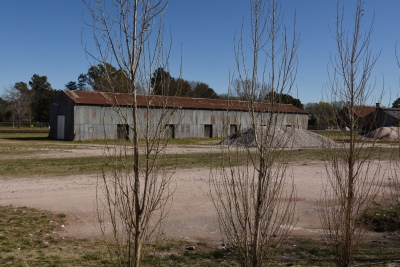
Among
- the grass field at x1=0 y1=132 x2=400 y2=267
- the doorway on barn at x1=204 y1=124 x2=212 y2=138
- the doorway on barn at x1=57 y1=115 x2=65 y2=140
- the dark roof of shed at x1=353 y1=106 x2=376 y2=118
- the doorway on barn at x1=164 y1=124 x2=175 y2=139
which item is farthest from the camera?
the doorway on barn at x1=204 y1=124 x2=212 y2=138

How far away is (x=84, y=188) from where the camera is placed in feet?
50.7

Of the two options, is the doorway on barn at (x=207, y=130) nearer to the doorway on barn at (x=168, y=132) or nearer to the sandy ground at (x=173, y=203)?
the sandy ground at (x=173, y=203)

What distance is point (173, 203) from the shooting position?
13.2 metres

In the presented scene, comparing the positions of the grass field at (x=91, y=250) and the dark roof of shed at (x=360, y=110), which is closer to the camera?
the dark roof of shed at (x=360, y=110)

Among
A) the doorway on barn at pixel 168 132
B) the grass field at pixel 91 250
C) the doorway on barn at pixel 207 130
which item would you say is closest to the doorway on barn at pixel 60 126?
the doorway on barn at pixel 207 130

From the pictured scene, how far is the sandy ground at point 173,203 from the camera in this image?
33.8ft

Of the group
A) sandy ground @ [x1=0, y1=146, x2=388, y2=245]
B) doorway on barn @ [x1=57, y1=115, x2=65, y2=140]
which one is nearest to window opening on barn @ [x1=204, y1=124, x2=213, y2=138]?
doorway on barn @ [x1=57, y1=115, x2=65, y2=140]

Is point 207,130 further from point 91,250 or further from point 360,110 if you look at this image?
point 360,110

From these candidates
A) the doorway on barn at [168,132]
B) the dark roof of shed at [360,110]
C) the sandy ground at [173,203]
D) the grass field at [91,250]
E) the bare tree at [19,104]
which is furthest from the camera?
the bare tree at [19,104]

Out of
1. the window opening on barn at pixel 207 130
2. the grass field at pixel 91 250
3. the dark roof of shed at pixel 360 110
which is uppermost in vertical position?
the dark roof of shed at pixel 360 110

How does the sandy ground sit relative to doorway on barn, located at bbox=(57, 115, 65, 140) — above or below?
below

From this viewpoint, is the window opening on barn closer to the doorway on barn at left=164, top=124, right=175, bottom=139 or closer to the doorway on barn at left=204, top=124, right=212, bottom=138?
the doorway on barn at left=204, top=124, right=212, bottom=138

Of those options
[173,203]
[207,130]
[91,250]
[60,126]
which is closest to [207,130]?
[207,130]

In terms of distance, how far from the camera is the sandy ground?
406 inches
